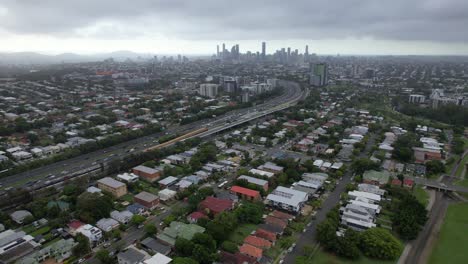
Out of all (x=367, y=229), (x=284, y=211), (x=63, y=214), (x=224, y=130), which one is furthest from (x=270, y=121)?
(x=63, y=214)

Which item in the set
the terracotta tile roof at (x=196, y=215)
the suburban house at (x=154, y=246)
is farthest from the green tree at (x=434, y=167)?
the suburban house at (x=154, y=246)

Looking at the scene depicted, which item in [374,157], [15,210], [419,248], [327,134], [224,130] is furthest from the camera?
[224,130]

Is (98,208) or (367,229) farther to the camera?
(98,208)

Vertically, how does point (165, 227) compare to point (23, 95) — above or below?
below

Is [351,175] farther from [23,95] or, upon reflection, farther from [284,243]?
[23,95]

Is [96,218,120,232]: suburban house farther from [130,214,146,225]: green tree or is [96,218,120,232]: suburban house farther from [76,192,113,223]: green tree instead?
[130,214,146,225]: green tree

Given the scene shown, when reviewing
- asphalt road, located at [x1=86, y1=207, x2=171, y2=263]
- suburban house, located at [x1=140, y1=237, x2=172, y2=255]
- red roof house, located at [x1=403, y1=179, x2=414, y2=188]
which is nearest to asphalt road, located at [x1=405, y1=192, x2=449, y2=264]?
red roof house, located at [x1=403, y1=179, x2=414, y2=188]

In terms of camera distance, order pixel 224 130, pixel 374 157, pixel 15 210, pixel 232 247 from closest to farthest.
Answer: pixel 232 247
pixel 15 210
pixel 374 157
pixel 224 130

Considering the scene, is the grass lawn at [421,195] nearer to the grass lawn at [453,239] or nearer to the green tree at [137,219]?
the grass lawn at [453,239]
